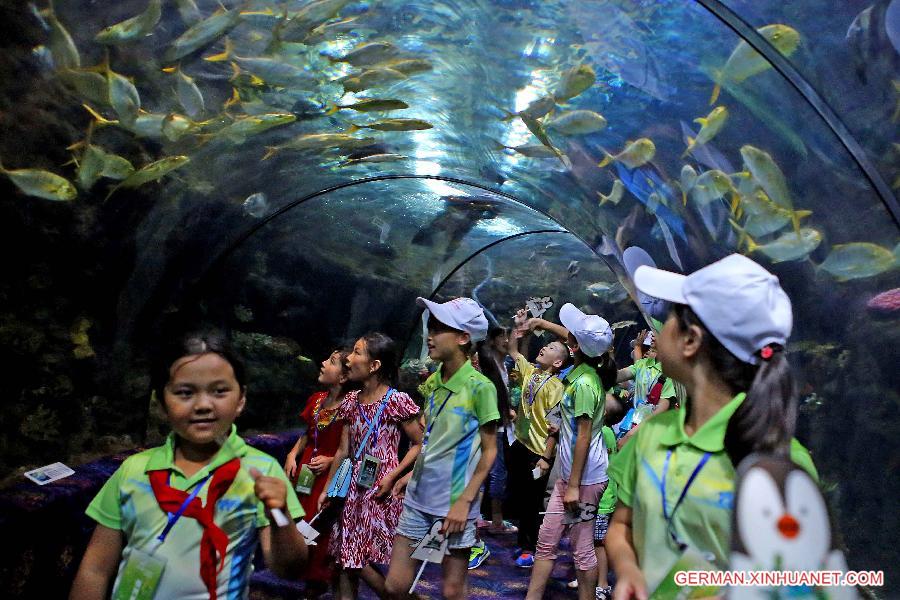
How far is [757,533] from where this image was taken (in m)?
1.66

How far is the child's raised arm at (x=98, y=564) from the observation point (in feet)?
7.88

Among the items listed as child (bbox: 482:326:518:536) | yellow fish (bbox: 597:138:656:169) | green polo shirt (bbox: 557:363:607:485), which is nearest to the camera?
green polo shirt (bbox: 557:363:607:485)

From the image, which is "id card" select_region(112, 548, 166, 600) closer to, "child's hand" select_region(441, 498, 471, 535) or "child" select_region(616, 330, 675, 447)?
"child's hand" select_region(441, 498, 471, 535)

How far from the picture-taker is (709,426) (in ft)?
6.79

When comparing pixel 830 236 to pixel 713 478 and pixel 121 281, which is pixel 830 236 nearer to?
pixel 713 478

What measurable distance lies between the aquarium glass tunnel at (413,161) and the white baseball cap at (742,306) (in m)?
2.83

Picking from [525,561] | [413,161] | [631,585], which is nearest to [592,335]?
[525,561]

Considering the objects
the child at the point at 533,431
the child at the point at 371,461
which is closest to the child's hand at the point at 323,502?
the child at the point at 371,461

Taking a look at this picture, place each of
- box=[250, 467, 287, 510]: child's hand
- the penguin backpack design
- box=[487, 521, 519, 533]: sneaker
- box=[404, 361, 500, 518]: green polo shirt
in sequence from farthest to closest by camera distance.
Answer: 1. box=[487, 521, 519, 533]: sneaker
2. box=[404, 361, 500, 518]: green polo shirt
3. box=[250, 467, 287, 510]: child's hand
4. the penguin backpack design

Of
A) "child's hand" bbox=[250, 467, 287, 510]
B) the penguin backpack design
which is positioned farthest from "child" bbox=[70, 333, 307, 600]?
the penguin backpack design

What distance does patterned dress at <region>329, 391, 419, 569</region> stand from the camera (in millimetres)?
5070

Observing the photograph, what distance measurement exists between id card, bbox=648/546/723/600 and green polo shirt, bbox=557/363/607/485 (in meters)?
3.57

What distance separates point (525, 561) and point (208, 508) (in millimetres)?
6168

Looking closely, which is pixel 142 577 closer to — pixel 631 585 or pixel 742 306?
pixel 631 585
